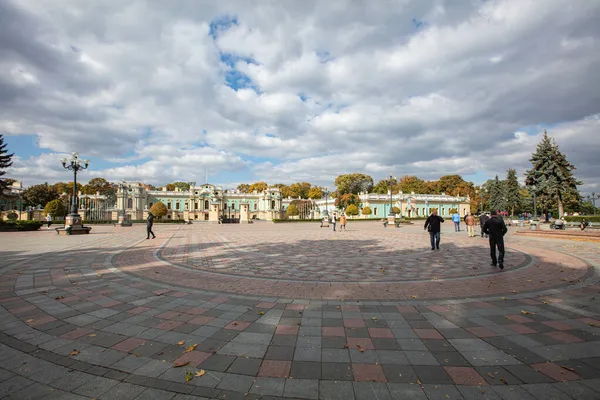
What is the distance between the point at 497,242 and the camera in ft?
29.6

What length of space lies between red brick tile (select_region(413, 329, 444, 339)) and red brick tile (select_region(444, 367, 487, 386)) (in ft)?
2.61

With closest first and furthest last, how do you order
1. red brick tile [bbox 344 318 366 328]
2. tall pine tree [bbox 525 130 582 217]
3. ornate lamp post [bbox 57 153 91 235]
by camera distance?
1. red brick tile [bbox 344 318 366 328]
2. ornate lamp post [bbox 57 153 91 235]
3. tall pine tree [bbox 525 130 582 217]

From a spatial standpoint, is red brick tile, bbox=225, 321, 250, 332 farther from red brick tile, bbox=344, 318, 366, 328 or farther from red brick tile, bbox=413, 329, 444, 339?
red brick tile, bbox=413, 329, 444, 339

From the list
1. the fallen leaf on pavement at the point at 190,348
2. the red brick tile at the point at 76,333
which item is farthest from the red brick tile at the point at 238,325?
the red brick tile at the point at 76,333

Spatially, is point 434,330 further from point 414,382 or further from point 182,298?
point 182,298

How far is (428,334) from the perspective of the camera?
13.4ft

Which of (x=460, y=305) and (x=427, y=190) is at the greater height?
(x=427, y=190)

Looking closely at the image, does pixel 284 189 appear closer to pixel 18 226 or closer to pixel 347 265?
pixel 18 226

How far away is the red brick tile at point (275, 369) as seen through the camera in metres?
3.10

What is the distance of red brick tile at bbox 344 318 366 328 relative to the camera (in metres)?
4.40

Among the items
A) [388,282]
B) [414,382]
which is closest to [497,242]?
[388,282]

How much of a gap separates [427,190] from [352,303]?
325ft

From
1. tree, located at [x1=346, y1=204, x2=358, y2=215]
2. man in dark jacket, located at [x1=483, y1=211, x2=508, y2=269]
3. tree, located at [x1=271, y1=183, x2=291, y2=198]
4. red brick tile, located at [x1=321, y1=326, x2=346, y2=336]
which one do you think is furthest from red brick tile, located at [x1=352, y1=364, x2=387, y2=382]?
tree, located at [x1=271, y1=183, x2=291, y2=198]

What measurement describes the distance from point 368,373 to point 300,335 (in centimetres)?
120
